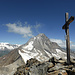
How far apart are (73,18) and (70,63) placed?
24.0ft

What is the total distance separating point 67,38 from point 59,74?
5.76 metres

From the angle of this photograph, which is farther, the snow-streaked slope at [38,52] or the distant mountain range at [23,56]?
the snow-streaked slope at [38,52]

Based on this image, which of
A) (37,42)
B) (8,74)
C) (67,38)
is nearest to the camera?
(67,38)

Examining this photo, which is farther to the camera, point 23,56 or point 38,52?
point 38,52

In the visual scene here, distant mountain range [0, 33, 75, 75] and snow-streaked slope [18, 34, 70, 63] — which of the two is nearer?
distant mountain range [0, 33, 75, 75]

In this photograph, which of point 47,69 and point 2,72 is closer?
point 47,69

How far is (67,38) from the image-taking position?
13398 millimetres

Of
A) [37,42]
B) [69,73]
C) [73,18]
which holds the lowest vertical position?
[69,73]

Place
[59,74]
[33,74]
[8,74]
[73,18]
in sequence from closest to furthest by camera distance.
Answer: [59,74] < [73,18] < [33,74] < [8,74]

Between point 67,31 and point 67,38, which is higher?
point 67,31

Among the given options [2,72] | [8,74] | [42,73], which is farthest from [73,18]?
[2,72]

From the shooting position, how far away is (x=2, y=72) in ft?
157

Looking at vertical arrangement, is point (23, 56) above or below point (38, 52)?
below

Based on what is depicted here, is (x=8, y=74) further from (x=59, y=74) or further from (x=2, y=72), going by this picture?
(x=59, y=74)
